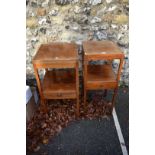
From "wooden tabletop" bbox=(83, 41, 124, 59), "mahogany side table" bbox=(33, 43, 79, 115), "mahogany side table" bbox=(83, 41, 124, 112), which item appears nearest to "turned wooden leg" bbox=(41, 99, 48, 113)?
"mahogany side table" bbox=(33, 43, 79, 115)

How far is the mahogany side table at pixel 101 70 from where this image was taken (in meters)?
1.94

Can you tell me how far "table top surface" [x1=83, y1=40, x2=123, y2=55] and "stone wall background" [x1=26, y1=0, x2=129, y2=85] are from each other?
0.35 meters

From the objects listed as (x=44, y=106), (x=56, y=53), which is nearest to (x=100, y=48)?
(x=56, y=53)

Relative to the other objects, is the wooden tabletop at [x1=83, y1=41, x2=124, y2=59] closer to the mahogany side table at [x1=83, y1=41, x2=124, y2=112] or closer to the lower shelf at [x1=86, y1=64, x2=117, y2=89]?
the mahogany side table at [x1=83, y1=41, x2=124, y2=112]

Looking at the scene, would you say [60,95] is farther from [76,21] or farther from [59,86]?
[76,21]

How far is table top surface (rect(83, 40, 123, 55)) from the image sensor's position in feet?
6.40

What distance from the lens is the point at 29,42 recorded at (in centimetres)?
258

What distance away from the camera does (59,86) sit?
2.11m

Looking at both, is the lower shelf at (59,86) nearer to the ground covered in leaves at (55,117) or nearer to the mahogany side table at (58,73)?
the mahogany side table at (58,73)

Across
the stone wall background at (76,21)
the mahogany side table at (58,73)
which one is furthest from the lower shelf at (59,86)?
the stone wall background at (76,21)

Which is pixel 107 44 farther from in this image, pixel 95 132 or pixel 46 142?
pixel 46 142
